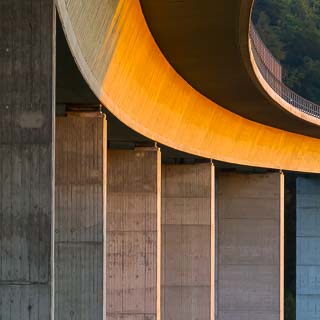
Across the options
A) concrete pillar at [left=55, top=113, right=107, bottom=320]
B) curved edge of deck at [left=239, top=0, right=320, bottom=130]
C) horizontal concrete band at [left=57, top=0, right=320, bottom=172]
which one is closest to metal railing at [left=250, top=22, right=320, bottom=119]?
curved edge of deck at [left=239, top=0, right=320, bottom=130]

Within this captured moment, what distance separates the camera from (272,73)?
3772 centimetres

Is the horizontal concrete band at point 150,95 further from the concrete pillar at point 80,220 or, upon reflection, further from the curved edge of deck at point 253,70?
the concrete pillar at point 80,220

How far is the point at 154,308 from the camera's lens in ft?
107

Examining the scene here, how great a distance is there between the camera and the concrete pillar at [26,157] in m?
14.4

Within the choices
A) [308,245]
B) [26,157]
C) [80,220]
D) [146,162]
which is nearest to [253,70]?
[146,162]

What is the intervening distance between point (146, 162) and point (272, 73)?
24.2ft

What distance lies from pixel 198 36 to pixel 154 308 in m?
8.52

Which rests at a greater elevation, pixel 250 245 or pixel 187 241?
pixel 250 245

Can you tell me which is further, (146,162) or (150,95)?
(146,162)

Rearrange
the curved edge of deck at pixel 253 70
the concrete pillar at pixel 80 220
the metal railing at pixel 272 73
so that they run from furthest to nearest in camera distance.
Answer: the metal railing at pixel 272 73 → the curved edge of deck at pixel 253 70 → the concrete pillar at pixel 80 220

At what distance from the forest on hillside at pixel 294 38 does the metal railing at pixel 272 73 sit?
46192 millimetres

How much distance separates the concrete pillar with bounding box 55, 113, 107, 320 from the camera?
22016 millimetres

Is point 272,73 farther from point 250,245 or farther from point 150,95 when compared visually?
point 250,245

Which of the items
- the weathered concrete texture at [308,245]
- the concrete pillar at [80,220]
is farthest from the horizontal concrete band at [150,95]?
the weathered concrete texture at [308,245]
